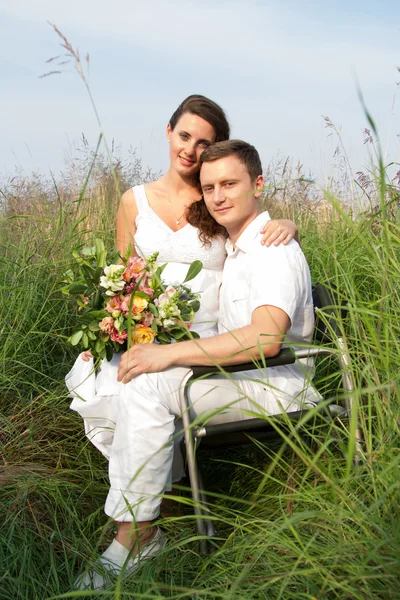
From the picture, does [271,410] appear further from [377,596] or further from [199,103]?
[199,103]

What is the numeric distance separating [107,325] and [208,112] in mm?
1491

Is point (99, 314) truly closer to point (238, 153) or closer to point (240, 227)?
point (240, 227)

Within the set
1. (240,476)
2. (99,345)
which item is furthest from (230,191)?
(240,476)

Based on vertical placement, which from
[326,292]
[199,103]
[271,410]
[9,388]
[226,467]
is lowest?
[226,467]

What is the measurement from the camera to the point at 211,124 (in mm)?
3658

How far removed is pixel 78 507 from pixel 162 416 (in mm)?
726

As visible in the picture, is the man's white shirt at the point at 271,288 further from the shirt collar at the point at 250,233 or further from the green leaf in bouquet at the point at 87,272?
the green leaf in bouquet at the point at 87,272

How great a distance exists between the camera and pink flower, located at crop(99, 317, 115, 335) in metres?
2.70

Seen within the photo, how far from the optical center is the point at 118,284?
2.70 metres

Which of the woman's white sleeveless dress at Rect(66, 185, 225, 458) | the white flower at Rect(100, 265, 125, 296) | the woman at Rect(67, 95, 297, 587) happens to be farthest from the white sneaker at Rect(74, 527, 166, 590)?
the white flower at Rect(100, 265, 125, 296)

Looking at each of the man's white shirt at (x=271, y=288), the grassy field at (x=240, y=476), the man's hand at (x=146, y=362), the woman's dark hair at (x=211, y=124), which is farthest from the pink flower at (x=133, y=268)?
the woman's dark hair at (x=211, y=124)

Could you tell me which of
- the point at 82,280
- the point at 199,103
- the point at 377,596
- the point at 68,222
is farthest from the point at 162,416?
the point at 68,222

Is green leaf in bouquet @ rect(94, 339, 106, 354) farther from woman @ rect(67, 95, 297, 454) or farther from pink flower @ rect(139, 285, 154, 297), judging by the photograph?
pink flower @ rect(139, 285, 154, 297)

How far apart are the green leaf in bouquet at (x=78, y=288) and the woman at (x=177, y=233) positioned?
0.90 ft
